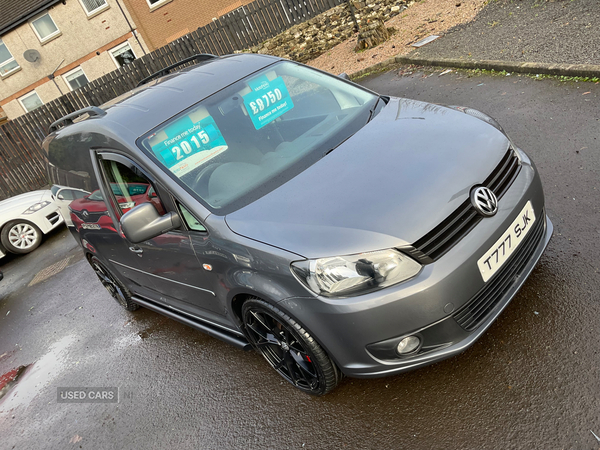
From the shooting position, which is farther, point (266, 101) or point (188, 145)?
point (266, 101)

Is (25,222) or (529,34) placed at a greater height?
(25,222)

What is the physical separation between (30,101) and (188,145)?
2894 cm

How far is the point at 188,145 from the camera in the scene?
3.37m

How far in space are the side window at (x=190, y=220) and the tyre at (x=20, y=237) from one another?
732cm

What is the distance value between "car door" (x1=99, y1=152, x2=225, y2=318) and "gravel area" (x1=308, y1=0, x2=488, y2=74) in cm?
779

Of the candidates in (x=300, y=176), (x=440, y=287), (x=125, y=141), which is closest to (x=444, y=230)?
(x=440, y=287)

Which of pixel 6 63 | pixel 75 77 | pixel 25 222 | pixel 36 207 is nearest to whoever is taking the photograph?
pixel 25 222

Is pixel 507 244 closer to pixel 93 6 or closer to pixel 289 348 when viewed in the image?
pixel 289 348

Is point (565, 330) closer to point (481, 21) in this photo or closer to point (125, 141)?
point (125, 141)

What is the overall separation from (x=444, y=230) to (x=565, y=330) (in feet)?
3.87

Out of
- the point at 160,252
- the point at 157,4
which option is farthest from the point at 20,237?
the point at 157,4

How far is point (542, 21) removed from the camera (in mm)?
7910

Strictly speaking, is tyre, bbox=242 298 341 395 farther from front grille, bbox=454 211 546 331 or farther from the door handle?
the door handle

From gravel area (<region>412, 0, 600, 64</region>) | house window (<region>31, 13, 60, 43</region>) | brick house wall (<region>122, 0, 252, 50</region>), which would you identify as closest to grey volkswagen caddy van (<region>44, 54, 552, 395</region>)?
gravel area (<region>412, 0, 600, 64</region>)
